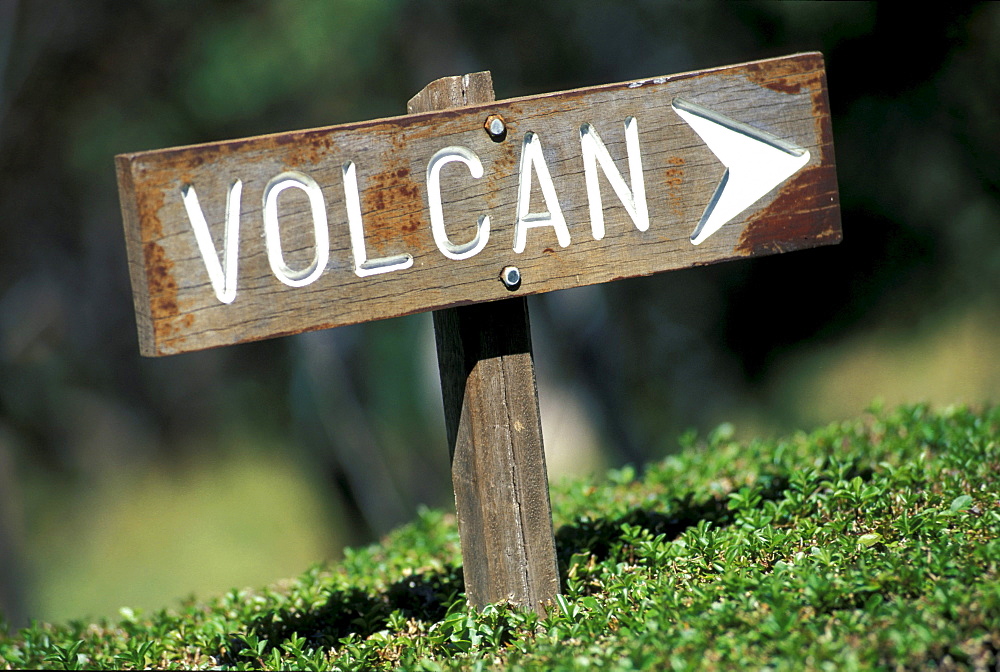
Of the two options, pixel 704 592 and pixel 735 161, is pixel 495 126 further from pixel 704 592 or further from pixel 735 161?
pixel 704 592

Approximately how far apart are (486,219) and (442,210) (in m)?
0.11

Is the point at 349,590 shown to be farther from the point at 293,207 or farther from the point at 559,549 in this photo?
the point at 293,207

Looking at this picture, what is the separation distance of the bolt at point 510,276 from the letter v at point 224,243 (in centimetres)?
60

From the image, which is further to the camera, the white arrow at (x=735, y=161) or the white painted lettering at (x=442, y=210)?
the white arrow at (x=735, y=161)

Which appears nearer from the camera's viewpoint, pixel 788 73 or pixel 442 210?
pixel 442 210

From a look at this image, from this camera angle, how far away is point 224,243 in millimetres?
1941

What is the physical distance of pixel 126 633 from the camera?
3.06 m

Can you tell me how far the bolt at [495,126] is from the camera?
2.11m

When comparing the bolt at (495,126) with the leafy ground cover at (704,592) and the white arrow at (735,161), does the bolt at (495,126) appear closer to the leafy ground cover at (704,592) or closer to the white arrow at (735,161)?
the white arrow at (735,161)

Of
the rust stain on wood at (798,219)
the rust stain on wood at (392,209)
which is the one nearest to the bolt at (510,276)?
the rust stain on wood at (392,209)

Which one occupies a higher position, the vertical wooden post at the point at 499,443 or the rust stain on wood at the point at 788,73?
the rust stain on wood at the point at 788,73

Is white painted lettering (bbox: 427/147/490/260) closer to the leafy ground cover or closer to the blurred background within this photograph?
the leafy ground cover

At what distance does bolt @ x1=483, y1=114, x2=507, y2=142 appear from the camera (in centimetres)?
211

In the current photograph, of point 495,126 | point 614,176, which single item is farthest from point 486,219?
point 614,176
